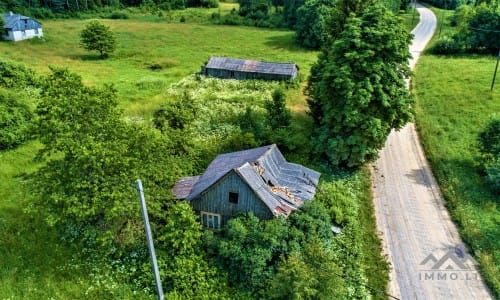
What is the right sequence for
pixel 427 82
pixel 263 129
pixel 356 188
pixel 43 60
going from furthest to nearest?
1. pixel 43 60
2. pixel 427 82
3. pixel 263 129
4. pixel 356 188

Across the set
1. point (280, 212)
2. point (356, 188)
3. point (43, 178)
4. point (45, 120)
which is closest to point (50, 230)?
point (43, 178)

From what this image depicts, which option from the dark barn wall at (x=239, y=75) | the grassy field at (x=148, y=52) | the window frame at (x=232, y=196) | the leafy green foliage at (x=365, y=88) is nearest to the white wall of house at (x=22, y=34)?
the grassy field at (x=148, y=52)

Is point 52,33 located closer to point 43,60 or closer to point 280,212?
point 43,60

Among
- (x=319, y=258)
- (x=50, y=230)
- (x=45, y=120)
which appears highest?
(x=45, y=120)

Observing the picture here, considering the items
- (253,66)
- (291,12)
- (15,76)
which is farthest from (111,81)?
(291,12)

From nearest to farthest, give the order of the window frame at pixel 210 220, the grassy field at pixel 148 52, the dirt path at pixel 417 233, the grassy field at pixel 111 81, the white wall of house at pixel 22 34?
the grassy field at pixel 111 81 → the dirt path at pixel 417 233 → the window frame at pixel 210 220 → the grassy field at pixel 148 52 → the white wall of house at pixel 22 34

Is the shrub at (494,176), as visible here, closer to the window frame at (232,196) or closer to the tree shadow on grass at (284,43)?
the window frame at (232,196)
